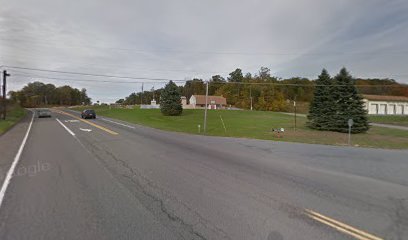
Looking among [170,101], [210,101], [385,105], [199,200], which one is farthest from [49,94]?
[199,200]

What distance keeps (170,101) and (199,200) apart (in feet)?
142

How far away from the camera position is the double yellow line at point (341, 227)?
13.2ft

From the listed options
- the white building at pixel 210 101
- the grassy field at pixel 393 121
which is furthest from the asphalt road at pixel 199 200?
the white building at pixel 210 101

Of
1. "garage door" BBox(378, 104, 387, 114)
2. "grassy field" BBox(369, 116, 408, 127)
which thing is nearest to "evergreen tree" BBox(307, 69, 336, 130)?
"grassy field" BBox(369, 116, 408, 127)

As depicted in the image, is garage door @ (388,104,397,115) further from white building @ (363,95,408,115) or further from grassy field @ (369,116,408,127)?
grassy field @ (369,116,408,127)

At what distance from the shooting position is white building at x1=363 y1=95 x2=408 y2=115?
70750 millimetres

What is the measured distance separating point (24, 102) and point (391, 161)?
145 metres

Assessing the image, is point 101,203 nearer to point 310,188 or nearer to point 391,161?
point 310,188

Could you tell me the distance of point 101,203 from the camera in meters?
5.27

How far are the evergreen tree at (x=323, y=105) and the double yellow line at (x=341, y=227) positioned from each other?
28.2 metres

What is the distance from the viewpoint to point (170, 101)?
48.2 m

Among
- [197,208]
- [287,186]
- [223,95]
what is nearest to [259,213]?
[197,208]

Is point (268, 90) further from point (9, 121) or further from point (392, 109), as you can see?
point (9, 121)

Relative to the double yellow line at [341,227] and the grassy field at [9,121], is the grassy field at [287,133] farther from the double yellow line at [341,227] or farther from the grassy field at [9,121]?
the double yellow line at [341,227]
